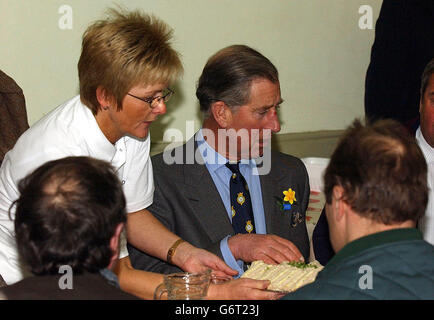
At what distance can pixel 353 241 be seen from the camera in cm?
174

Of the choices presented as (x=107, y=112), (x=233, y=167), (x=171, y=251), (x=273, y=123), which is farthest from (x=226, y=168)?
(x=107, y=112)

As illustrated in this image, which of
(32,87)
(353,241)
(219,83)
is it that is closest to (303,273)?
(353,241)

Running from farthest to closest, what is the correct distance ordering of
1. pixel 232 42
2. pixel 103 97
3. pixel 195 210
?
pixel 232 42 < pixel 195 210 < pixel 103 97

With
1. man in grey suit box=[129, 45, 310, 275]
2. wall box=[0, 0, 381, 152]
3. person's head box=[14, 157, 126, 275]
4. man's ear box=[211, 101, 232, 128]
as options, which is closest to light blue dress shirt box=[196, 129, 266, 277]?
man in grey suit box=[129, 45, 310, 275]

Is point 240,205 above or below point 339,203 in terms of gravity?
below

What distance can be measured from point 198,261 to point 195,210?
1.24 feet

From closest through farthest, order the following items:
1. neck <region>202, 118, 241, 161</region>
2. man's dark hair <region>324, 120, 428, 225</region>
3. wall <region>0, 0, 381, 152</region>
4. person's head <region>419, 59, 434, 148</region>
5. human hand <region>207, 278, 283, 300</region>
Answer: man's dark hair <region>324, 120, 428, 225</region> → human hand <region>207, 278, 283, 300</region> → neck <region>202, 118, 241, 161</region> → person's head <region>419, 59, 434, 148</region> → wall <region>0, 0, 381, 152</region>

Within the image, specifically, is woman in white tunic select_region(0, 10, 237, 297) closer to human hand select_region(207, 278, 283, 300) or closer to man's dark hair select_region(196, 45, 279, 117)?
human hand select_region(207, 278, 283, 300)

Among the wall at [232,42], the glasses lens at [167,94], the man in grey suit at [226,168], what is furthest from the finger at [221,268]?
the wall at [232,42]

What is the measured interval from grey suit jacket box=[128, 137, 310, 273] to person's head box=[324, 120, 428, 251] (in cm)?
104

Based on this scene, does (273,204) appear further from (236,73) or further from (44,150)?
(44,150)

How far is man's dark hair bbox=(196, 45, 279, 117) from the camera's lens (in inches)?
113

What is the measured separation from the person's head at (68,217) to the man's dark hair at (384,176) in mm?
624

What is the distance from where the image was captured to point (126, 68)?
7.47 ft
